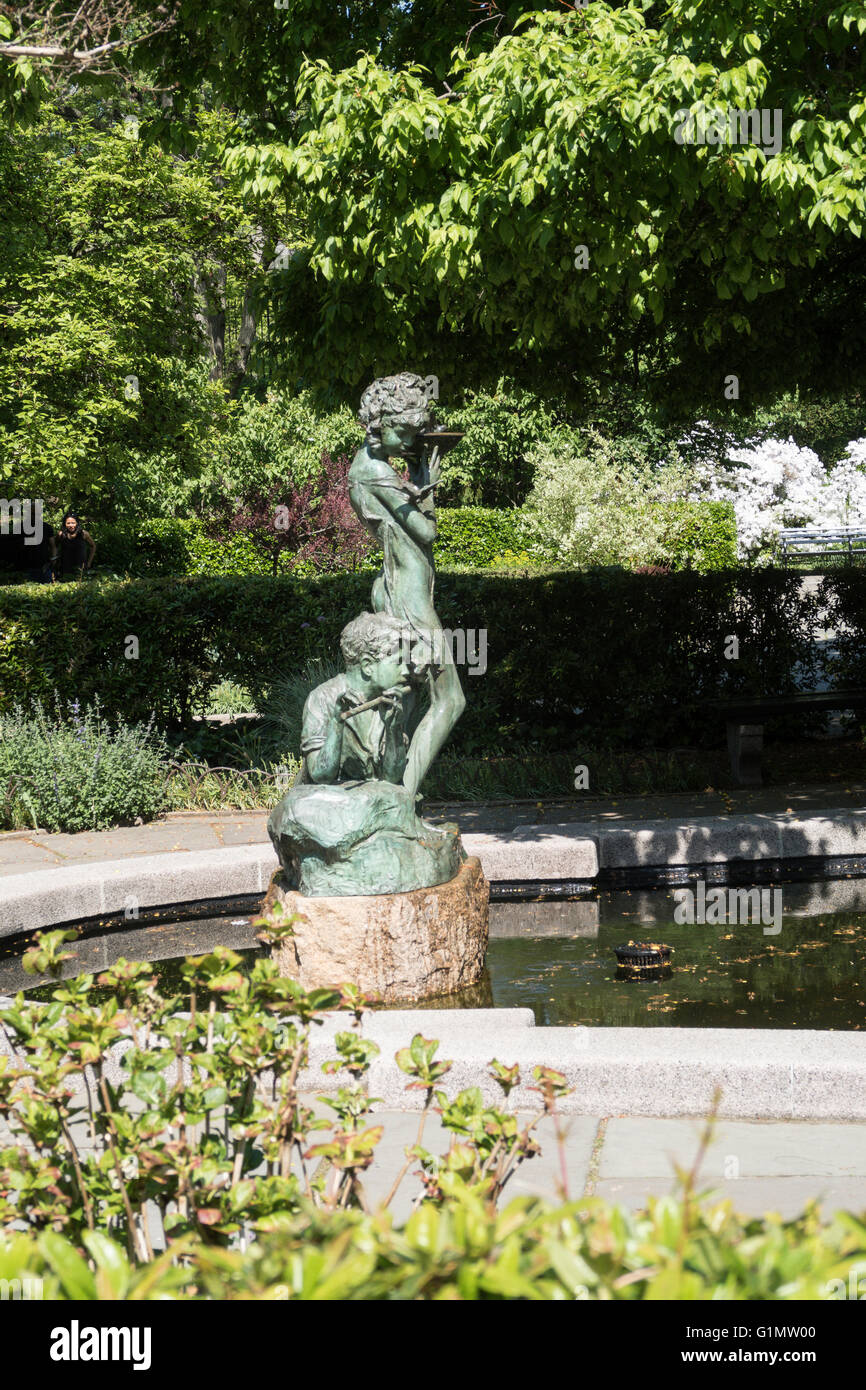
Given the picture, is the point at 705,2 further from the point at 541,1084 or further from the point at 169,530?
the point at 169,530

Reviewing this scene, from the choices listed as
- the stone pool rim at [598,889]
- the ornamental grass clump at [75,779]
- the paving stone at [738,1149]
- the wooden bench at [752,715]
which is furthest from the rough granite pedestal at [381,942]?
the wooden bench at [752,715]

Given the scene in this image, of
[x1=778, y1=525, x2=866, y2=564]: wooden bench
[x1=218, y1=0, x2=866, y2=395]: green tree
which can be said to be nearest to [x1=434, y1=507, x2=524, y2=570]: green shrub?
[x1=778, y1=525, x2=866, y2=564]: wooden bench

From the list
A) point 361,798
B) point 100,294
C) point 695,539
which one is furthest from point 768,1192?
point 695,539

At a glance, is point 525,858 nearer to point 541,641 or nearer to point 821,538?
point 541,641

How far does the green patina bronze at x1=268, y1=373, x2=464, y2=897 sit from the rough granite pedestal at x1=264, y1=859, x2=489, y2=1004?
0.36ft

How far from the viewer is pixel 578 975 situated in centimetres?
575

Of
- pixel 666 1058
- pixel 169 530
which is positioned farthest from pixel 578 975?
pixel 169 530

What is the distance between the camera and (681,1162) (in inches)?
147

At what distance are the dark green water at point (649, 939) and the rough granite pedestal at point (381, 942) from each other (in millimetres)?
161

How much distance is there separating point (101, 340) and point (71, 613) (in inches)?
292

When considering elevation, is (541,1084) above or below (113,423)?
below

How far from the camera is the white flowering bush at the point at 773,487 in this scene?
91.9ft

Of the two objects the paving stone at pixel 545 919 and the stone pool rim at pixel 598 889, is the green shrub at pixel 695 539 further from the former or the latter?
the paving stone at pixel 545 919

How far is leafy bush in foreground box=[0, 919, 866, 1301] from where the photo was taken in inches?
63.9
